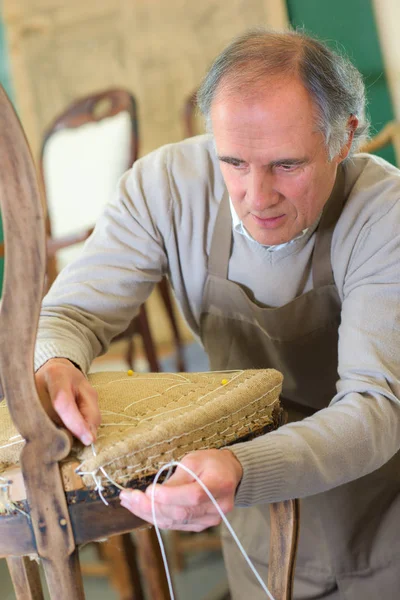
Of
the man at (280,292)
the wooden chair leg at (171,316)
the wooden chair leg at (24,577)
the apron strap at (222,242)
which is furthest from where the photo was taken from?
the wooden chair leg at (171,316)

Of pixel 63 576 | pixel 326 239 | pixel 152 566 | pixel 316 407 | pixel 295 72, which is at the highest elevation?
pixel 295 72

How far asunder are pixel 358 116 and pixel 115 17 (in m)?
2.70

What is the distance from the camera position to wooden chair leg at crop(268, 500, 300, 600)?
908mm

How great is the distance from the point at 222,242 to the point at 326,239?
160 mm

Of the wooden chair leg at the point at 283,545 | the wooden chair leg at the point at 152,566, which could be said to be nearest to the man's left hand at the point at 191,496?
the wooden chair leg at the point at 283,545

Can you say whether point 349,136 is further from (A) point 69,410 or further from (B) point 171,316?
(B) point 171,316

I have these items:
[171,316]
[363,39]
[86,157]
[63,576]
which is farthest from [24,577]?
[363,39]

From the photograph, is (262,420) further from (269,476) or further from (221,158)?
(221,158)

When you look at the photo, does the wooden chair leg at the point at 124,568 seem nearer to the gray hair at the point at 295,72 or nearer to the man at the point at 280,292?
the man at the point at 280,292

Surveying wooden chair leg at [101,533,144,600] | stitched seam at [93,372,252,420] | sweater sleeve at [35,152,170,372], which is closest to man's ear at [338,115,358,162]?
sweater sleeve at [35,152,170,372]

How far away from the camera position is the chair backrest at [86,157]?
6.98 feet

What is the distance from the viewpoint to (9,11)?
369 centimetres

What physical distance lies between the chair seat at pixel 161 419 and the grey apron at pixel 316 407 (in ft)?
0.84

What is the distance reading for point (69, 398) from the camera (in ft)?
2.53
